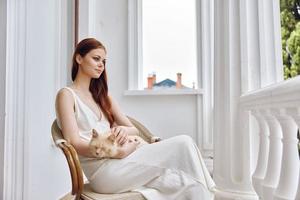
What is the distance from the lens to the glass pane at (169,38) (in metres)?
3.09

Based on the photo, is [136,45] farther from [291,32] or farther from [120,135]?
[120,135]

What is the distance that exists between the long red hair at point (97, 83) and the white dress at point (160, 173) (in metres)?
0.35

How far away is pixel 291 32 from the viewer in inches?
77.6

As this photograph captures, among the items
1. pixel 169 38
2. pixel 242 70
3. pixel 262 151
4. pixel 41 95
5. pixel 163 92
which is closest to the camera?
pixel 262 151

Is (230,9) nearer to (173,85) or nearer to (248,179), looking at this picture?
(248,179)

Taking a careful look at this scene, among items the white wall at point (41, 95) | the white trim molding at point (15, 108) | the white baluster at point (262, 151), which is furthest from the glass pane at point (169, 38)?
the white baluster at point (262, 151)

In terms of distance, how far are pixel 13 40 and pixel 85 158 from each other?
97cm

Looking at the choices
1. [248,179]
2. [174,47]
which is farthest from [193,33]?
[248,179]

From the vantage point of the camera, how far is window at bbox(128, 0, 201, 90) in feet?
10.00

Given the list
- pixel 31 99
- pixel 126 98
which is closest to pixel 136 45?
pixel 126 98

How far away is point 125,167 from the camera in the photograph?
4.89 ft

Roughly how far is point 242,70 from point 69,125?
846 mm

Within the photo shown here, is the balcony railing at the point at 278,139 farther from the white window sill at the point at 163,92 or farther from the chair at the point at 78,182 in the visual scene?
the white window sill at the point at 163,92

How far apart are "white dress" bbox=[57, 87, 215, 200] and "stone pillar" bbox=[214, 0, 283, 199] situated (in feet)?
0.72
